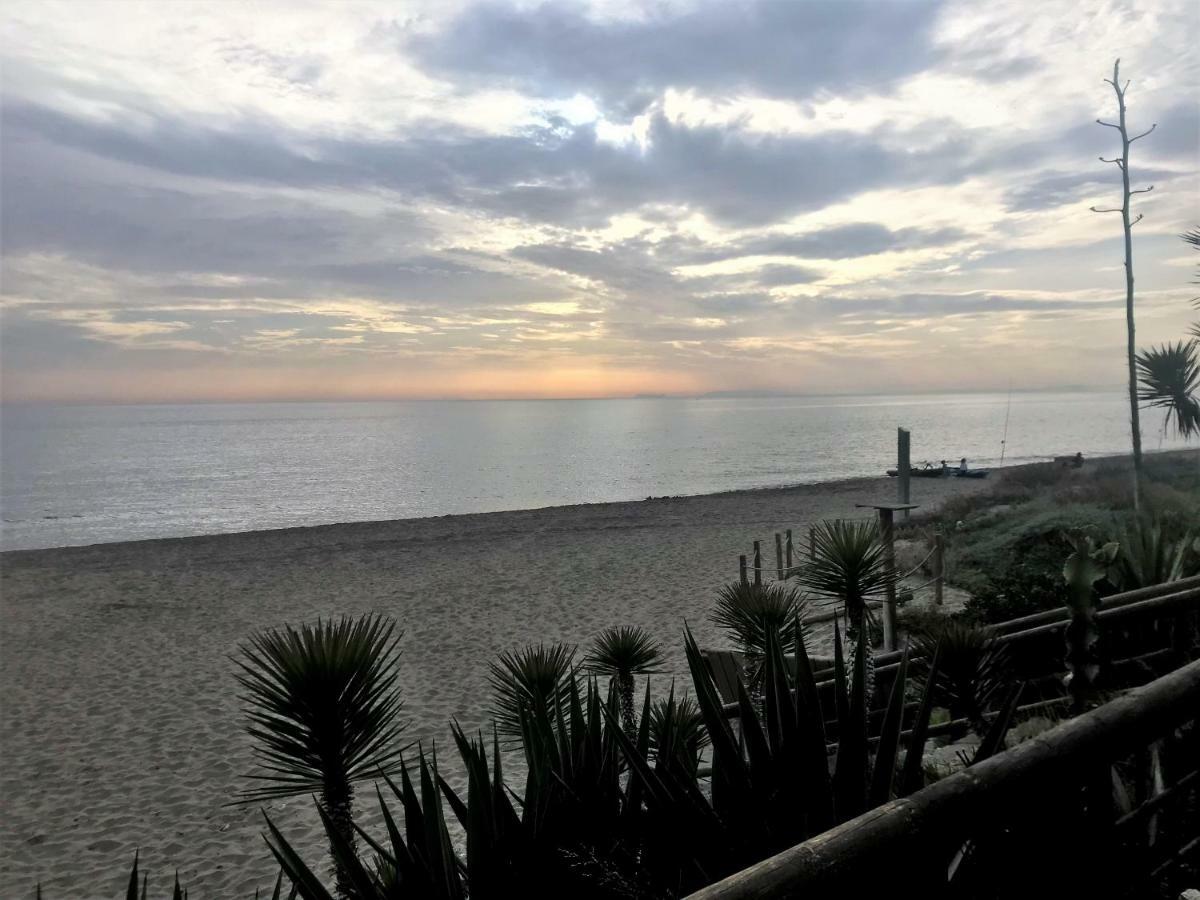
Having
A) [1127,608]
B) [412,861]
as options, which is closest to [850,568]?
[1127,608]

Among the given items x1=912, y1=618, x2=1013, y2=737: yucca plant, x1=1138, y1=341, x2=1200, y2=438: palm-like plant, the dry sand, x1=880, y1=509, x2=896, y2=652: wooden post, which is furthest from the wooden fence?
x1=1138, y1=341, x2=1200, y2=438: palm-like plant

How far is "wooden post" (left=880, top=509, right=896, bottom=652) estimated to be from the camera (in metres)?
5.89

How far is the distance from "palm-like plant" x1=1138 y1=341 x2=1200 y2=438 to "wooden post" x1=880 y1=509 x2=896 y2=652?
320 inches

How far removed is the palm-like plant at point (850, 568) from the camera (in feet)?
17.9

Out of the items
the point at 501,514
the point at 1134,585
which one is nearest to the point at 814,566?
the point at 1134,585

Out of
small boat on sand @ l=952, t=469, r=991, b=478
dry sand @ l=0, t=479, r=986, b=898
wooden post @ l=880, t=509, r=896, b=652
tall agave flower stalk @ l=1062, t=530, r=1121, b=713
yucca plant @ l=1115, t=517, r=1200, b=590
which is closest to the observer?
tall agave flower stalk @ l=1062, t=530, r=1121, b=713

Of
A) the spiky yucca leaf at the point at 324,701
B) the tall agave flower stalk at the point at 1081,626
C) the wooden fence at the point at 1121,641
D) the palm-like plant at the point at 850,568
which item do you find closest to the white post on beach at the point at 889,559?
the palm-like plant at the point at 850,568

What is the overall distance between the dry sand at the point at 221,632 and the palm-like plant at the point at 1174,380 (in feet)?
25.5

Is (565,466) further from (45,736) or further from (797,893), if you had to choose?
(797,893)

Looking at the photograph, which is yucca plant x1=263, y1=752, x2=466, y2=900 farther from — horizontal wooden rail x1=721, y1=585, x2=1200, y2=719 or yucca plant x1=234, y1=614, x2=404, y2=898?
yucca plant x1=234, y1=614, x2=404, y2=898

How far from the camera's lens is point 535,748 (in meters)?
2.03

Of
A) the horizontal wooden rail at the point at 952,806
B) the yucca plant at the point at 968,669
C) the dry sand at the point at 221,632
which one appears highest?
the horizontal wooden rail at the point at 952,806

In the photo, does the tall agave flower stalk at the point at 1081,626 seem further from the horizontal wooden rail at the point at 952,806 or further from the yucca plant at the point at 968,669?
the horizontal wooden rail at the point at 952,806

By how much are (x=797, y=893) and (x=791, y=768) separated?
0.61 metres
